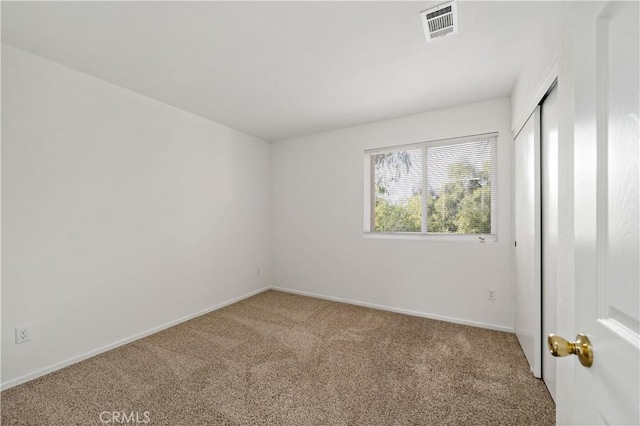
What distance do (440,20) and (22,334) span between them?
143 inches

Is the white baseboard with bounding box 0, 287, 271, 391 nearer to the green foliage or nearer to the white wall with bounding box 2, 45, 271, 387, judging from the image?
the white wall with bounding box 2, 45, 271, 387

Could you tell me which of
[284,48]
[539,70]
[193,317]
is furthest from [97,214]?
[539,70]

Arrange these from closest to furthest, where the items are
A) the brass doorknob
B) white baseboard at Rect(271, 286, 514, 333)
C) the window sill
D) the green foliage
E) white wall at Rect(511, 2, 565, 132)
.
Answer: the brass doorknob
white wall at Rect(511, 2, 565, 132)
white baseboard at Rect(271, 286, 514, 333)
the window sill
the green foliage

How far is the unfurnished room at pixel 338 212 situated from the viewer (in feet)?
2.22

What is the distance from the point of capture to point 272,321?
3.18 meters

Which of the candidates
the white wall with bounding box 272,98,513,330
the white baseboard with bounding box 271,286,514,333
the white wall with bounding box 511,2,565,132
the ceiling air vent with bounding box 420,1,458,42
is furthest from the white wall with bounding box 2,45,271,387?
the white wall with bounding box 511,2,565,132

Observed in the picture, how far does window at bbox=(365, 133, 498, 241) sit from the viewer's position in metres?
3.08

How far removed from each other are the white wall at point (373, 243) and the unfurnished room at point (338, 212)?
1.1 inches

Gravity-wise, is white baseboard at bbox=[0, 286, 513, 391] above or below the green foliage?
below

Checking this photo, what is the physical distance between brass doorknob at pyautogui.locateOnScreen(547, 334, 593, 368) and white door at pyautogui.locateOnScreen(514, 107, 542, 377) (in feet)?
5.42

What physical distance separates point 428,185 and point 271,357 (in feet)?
8.40

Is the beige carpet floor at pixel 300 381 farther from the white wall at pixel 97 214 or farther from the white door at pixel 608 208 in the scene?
the white door at pixel 608 208

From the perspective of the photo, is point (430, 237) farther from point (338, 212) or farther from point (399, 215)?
point (338, 212)

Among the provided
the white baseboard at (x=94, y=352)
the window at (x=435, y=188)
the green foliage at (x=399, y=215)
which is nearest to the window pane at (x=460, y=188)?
the window at (x=435, y=188)
